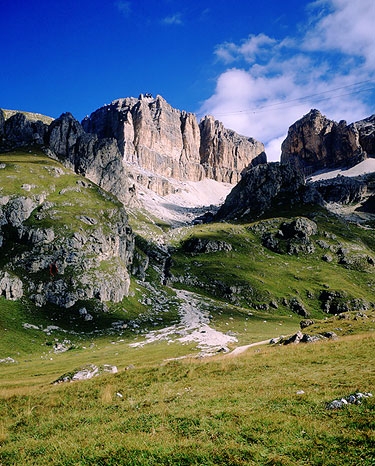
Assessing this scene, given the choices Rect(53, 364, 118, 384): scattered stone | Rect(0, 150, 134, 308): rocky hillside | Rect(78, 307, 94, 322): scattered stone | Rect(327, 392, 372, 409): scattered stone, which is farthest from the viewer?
Rect(0, 150, 134, 308): rocky hillside

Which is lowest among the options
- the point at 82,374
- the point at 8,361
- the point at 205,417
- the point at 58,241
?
the point at 8,361

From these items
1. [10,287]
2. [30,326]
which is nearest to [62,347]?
[30,326]

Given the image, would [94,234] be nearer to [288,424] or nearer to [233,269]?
[233,269]

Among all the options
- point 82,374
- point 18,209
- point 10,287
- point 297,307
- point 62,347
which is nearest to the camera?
point 82,374

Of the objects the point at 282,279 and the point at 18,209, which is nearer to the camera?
the point at 18,209

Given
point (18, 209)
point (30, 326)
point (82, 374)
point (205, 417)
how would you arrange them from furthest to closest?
point (18, 209)
point (30, 326)
point (82, 374)
point (205, 417)

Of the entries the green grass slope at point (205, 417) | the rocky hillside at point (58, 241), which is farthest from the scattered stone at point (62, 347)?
the green grass slope at point (205, 417)

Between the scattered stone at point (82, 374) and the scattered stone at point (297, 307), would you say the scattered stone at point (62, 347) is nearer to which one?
the scattered stone at point (82, 374)

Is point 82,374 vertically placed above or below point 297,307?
above

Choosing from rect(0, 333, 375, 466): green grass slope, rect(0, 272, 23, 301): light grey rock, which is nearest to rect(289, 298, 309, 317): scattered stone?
rect(0, 272, 23, 301): light grey rock


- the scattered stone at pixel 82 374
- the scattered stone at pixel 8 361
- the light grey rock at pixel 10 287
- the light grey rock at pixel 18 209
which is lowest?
the scattered stone at pixel 8 361

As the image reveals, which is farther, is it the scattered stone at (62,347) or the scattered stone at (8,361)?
the scattered stone at (62,347)

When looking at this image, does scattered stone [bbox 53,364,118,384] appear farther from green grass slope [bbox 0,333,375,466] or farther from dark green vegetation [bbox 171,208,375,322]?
dark green vegetation [bbox 171,208,375,322]

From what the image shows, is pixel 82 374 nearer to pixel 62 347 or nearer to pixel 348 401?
pixel 348 401
